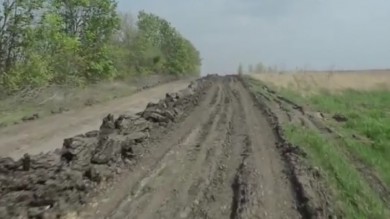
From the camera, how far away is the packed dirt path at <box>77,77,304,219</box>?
24.0 feet

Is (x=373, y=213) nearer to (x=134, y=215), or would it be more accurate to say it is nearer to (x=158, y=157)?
(x=134, y=215)

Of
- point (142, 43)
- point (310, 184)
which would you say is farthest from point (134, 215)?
point (142, 43)

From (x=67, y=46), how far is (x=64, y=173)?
14.1 metres

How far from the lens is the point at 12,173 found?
25.8 ft

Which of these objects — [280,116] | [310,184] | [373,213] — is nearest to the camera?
[373,213]

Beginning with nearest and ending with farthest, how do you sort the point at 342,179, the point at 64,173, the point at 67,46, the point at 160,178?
the point at 64,173 < the point at 160,178 < the point at 342,179 < the point at 67,46

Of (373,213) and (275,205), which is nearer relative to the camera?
(275,205)

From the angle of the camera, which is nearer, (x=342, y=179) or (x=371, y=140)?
(x=342, y=179)

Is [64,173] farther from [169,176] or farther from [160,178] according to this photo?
[169,176]

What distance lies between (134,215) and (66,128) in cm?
938

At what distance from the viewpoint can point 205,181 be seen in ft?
29.0

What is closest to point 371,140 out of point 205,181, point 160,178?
point 205,181

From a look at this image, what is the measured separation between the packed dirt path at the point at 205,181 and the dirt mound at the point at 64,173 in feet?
1.00

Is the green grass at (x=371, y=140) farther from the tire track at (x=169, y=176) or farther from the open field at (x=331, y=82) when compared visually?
the open field at (x=331, y=82)
